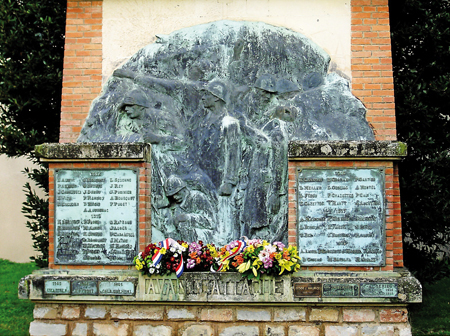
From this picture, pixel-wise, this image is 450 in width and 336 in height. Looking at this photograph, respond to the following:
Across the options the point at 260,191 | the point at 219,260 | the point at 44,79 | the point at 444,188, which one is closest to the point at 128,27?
the point at 44,79

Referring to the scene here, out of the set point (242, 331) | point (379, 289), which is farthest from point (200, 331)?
point (379, 289)

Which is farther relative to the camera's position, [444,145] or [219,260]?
[444,145]

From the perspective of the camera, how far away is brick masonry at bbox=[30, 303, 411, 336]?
18.5 ft

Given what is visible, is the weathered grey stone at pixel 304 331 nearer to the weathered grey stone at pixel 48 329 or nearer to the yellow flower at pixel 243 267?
the yellow flower at pixel 243 267

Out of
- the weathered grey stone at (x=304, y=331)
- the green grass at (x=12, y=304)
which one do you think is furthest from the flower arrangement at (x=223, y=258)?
the green grass at (x=12, y=304)

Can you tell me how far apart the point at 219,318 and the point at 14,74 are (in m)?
4.30

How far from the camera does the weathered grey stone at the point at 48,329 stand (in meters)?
5.83

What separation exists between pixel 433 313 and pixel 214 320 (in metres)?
4.30

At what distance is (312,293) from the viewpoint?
556 centimetres

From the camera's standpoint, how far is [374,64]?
6.47 m

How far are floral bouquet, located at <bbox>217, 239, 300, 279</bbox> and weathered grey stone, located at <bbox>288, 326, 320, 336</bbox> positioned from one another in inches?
23.8

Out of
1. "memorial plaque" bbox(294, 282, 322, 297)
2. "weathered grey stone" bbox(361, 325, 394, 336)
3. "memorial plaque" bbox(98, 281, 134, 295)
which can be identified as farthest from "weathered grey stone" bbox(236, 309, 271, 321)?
"memorial plaque" bbox(98, 281, 134, 295)

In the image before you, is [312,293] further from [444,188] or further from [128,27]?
[128,27]

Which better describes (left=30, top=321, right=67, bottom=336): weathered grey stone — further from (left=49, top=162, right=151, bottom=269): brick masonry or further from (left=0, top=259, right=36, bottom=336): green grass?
(left=0, top=259, right=36, bottom=336): green grass
